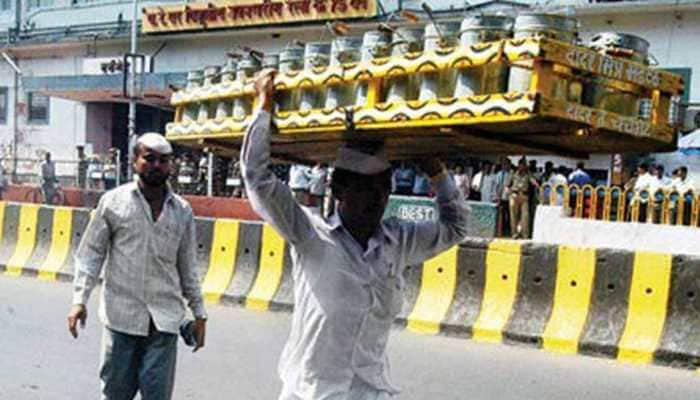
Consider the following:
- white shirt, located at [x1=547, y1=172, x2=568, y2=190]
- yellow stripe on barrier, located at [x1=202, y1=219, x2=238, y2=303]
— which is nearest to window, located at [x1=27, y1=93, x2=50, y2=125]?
white shirt, located at [x1=547, y1=172, x2=568, y2=190]

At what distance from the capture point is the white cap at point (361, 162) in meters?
3.15

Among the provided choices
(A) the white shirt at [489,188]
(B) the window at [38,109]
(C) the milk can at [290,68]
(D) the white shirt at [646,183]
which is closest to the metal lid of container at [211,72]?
(C) the milk can at [290,68]

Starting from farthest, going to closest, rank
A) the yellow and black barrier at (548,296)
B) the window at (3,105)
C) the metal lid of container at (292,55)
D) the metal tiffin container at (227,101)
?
1. the window at (3,105)
2. the yellow and black barrier at (548,296)
3. the metal tiffin container at (227,101)
4. the metal lid of container at (292,55)

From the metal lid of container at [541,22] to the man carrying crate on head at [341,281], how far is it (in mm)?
655

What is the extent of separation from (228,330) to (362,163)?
5394 millimetres

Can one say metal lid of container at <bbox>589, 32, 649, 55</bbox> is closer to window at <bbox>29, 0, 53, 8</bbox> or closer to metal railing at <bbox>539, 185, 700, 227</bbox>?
metal railing at <bbox>539, 185, 700, 227</bbox>

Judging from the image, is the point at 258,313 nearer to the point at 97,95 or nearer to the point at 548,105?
the point at 548,105

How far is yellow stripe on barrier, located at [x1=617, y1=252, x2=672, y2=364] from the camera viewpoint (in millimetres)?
7363

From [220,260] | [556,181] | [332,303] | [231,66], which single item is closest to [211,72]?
[231,66]

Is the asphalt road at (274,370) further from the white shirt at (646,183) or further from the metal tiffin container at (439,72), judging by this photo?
the white shirt at (646,183)

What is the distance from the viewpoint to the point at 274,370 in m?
6.81

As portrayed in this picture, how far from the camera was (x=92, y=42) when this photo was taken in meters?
30.0

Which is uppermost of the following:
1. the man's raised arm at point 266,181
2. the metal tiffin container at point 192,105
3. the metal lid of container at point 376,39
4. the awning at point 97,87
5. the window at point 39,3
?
the window at point 39,3

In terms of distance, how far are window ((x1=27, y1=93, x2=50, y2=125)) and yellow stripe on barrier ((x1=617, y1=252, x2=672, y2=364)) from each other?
27.3 meters
